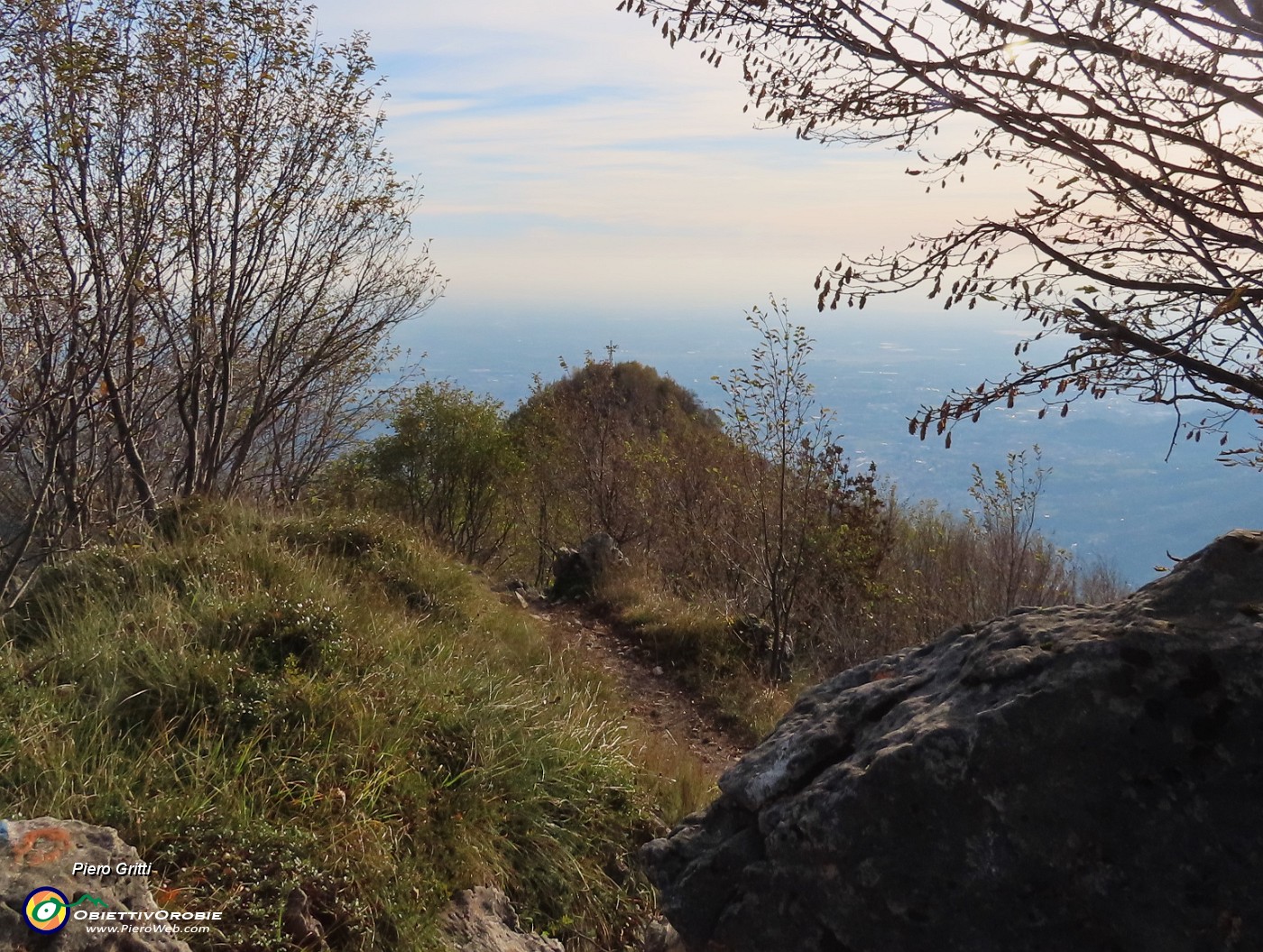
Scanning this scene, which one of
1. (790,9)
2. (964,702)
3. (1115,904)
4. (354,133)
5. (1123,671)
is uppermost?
(354,133)

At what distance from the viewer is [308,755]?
3.51m

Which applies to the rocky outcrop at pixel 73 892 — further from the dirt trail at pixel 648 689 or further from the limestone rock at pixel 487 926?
Result: the dirt trail at pixel 648 689

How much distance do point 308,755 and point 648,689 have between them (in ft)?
14.9

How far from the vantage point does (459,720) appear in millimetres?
4176

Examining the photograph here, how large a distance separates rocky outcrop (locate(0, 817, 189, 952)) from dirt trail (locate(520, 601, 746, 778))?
382 centimetres

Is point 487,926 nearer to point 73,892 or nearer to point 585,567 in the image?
point 73,892

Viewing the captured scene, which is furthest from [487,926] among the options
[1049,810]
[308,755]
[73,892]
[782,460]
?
[782,460]

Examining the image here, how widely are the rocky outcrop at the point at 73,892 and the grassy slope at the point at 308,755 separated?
0.81 feet

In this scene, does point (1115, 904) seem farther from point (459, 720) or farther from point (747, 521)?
point (747, 521)

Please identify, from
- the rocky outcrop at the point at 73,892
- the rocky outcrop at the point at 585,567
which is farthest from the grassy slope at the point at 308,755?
the rocky outcrop at the point at 585,567

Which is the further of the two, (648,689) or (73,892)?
(648,689)

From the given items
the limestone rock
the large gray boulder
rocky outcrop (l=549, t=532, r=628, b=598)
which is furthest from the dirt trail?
the large gray boulder

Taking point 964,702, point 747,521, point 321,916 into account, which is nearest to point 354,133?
point 747,521

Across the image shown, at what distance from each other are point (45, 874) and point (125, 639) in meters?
2.07
